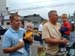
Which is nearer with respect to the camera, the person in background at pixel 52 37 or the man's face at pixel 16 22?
the man's face at pixel 16 22

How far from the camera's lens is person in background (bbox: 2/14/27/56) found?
5699 mm

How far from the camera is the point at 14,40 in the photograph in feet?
19.1

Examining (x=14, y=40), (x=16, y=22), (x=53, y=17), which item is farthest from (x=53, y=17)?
(x=14, y=40)

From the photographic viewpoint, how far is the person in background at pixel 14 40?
5.70 metres

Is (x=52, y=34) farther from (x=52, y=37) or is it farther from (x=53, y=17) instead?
(x=53, y=17)

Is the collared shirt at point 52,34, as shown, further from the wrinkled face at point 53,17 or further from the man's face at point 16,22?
the man's face at point 16,22

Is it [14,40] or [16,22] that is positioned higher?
[16,22]

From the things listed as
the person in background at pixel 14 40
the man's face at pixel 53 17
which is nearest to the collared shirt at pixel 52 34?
the man's face at pixel 53 17

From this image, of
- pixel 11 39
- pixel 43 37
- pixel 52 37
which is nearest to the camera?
pixel 11 39


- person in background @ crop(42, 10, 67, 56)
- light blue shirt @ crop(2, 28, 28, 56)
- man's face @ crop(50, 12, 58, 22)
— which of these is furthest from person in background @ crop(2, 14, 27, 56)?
man's face @ crop(50, 12, 58, 22)

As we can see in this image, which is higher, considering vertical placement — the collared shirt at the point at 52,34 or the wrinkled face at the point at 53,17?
the wrinkled face at the point at 53,17

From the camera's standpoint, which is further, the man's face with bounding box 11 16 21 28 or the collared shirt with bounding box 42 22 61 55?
the collared shirt with bounding box 42 22 61 55

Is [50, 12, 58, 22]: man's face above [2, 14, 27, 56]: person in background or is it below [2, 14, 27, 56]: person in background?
above

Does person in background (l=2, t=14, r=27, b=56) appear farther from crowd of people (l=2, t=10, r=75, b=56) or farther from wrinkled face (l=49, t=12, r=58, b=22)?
wrinkled face (l=49, t=12, r=58, b=22)
